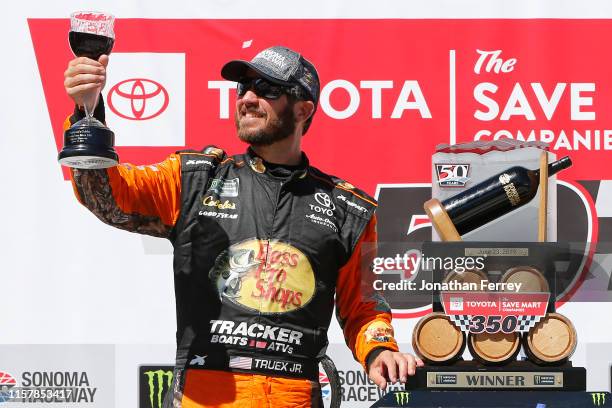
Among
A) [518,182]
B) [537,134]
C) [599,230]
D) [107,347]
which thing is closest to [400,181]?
[537,134]

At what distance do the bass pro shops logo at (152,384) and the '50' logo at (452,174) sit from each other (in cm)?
135

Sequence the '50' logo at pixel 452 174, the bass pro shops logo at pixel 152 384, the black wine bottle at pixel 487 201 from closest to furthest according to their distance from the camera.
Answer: the black wine bottle at pixel 487 201, the '50' logo at pixel 452 174, the bass pro shops logo at pixel 152 384

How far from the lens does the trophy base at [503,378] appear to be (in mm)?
2363

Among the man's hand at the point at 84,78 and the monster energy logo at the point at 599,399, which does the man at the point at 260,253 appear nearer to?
the man's hand at the point at 84,78

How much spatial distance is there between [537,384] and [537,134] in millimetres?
1488

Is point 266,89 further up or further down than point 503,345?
further up

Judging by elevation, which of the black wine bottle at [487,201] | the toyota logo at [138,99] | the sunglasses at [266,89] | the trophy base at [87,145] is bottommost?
the black wine bottle at [487,201]

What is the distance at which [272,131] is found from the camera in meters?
2.50

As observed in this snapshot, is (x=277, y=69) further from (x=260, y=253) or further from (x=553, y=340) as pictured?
(x=553, y=340)

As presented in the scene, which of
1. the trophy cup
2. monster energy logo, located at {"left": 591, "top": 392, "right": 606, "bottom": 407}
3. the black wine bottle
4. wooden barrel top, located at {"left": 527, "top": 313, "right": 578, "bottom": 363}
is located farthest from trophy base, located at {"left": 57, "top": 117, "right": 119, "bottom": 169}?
monster energy logo, located at {"left": 591, "top": 392, "right": 606, "bottom": 407}

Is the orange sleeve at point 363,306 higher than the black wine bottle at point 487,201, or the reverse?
the black wine bottle at point 487,201

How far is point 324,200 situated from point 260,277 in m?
0.30

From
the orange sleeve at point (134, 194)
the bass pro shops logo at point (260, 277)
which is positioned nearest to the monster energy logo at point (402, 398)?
the bass pro shops logo at point (260, 277)

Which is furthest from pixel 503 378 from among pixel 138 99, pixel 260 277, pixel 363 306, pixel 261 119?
pixel 138 99
